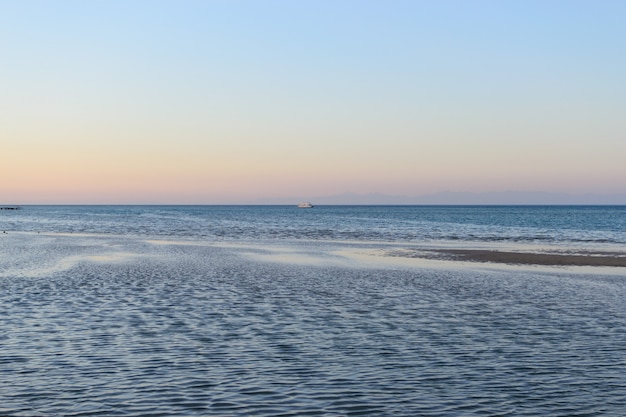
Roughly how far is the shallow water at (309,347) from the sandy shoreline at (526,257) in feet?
39.4

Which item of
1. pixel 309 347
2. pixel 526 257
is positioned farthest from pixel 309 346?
pixel 526 257

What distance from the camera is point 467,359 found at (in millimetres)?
14859

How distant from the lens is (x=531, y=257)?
46.4 metres

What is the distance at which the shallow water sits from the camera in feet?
38.5

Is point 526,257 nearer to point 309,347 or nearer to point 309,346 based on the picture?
point 309,346

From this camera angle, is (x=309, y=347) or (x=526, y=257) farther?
(x=526, y=257)

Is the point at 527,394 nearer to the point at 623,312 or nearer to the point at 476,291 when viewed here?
the point at 623,312

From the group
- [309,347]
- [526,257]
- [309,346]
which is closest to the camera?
[309,347]

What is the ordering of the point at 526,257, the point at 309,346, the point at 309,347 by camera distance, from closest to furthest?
the point at 309,347 < the point at 309,346 < the point at 526,257

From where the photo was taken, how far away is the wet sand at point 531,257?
140ft

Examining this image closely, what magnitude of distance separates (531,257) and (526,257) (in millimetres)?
309

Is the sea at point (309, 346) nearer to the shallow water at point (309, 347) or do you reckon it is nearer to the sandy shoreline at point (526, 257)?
the shallow water at point (309, 347)

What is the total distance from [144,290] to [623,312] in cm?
1574

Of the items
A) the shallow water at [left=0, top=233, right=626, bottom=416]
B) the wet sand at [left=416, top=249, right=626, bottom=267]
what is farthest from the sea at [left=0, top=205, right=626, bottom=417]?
the wet sand at [left=416, top=249, right=626, bottom=267]
